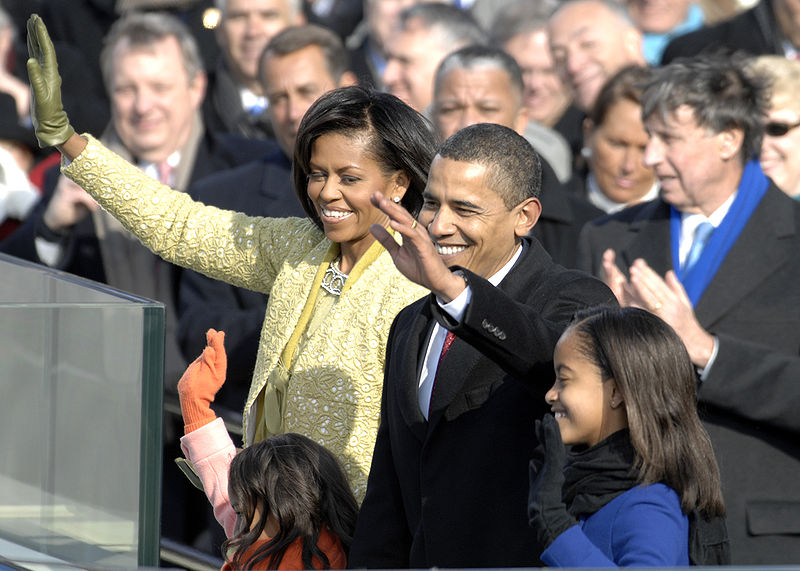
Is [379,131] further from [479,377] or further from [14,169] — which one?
[14,169]

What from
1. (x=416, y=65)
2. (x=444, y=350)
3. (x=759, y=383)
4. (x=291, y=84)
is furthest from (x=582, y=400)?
(x=416, y=65)

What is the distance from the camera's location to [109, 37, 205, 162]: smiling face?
6223 mm

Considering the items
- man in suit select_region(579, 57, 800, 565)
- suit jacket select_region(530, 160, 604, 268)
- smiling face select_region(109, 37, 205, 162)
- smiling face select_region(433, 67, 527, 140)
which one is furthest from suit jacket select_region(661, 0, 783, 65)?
smiling face select_region(109, 37, 205, 162)

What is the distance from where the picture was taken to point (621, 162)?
19.6 feet

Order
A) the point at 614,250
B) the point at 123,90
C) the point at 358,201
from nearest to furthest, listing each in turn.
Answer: the point at 358,201 → the point at 614,250 → the point at 123,90

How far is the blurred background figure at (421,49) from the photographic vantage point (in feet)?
21.8

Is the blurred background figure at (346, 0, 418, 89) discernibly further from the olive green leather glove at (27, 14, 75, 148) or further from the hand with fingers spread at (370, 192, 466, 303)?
the hand with fingers spread at (370, 192, 466, 303)

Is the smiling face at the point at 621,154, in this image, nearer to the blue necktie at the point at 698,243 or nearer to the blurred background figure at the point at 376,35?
the blue necktie at the point at 698,243

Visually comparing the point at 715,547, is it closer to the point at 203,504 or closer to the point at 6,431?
the point at 6,431

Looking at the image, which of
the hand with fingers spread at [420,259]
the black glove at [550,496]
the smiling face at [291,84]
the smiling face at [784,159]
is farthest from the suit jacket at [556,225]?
the black glove at [550,496]

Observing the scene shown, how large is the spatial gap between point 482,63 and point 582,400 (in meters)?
3.04

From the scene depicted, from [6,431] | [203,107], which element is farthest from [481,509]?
[203,107]

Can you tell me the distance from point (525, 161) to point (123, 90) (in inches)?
141

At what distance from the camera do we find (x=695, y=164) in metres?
4.59
